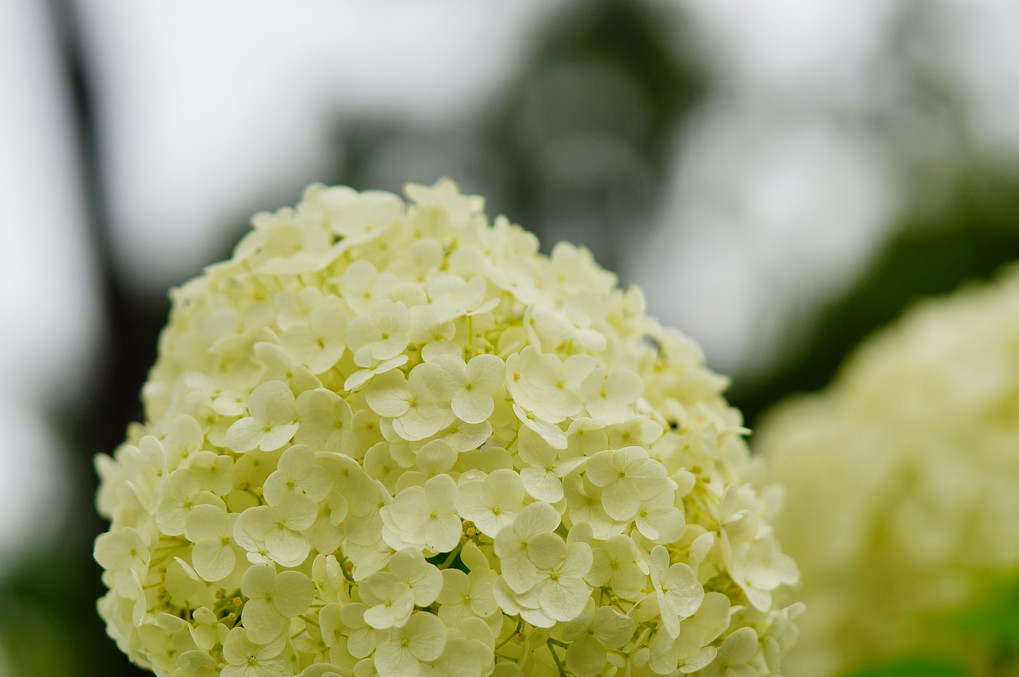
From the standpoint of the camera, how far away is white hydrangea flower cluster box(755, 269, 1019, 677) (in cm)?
93

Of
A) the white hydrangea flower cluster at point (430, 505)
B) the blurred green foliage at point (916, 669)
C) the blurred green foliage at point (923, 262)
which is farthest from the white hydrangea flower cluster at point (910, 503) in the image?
the blurred green foliage at point (923, 262)

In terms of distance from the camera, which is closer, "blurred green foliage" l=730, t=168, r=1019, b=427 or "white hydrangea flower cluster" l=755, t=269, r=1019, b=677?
"white hydrangea flower cluster" l=755, t=269, r=1019, b=677

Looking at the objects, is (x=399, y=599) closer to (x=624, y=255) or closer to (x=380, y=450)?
(x=380, y=450)

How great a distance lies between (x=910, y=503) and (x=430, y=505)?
2.58ft

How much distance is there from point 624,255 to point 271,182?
119 centimetres

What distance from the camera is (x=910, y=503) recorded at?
3.19ft

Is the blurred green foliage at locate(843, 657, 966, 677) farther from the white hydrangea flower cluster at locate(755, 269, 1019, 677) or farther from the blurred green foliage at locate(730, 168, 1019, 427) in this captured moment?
the blurred green foliage at locate(730, 168, 1019, 427)

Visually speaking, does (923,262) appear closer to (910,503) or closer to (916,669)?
(910,503)

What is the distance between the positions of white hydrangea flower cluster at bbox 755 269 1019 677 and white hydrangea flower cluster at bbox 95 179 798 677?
0.54m

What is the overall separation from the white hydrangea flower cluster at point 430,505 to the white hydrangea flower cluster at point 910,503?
1.76ft

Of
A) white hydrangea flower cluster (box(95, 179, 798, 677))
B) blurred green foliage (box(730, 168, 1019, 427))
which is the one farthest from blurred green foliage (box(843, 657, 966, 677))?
blurred green foliage (box(730, 168, 1019, 427))

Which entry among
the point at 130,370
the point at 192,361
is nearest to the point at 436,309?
the point at 192,361

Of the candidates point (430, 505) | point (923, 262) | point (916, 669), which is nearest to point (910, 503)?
point (916, 669)

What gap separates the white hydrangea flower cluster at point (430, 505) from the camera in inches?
16.0
